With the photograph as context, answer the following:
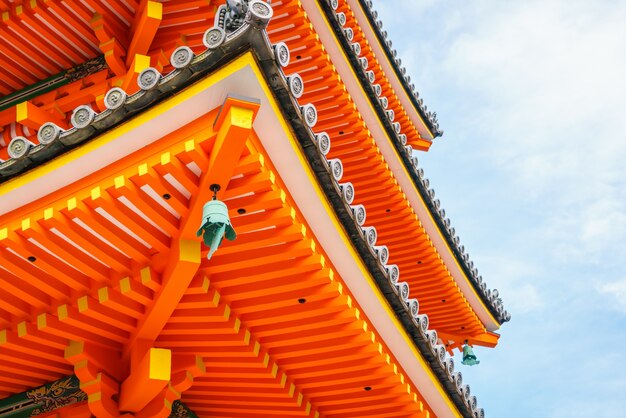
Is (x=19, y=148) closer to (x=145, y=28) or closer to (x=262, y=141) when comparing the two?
(x=262, y=141)

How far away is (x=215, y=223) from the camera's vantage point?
5.34m

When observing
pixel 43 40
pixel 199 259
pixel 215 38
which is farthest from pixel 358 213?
pixel 43 40

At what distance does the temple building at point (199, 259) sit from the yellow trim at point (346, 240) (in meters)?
0.02

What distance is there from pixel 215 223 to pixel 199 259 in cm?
81

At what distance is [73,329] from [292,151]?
8.85 ft

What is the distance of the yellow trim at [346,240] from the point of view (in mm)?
5828

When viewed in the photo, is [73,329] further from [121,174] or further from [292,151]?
[292,151]

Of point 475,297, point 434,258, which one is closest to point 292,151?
point 434,258

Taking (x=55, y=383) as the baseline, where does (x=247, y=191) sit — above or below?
above

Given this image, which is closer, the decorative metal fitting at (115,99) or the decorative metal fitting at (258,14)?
the decorative metal fitting at (258,14)

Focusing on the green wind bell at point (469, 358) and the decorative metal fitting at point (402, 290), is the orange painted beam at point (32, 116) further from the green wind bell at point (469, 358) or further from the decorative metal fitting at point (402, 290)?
the green wind bell at point (469, 358)

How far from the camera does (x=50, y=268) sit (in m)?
6.07

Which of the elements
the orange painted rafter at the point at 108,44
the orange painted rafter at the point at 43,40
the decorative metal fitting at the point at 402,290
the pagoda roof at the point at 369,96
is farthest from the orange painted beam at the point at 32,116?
A: the decorative metal fitting at the point at 402,290

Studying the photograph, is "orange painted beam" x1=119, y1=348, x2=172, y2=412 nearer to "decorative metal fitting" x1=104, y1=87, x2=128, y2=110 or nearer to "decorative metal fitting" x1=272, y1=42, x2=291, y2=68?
"decorative metal fitting" x1=104, y1=87, x2=128, y2=110
